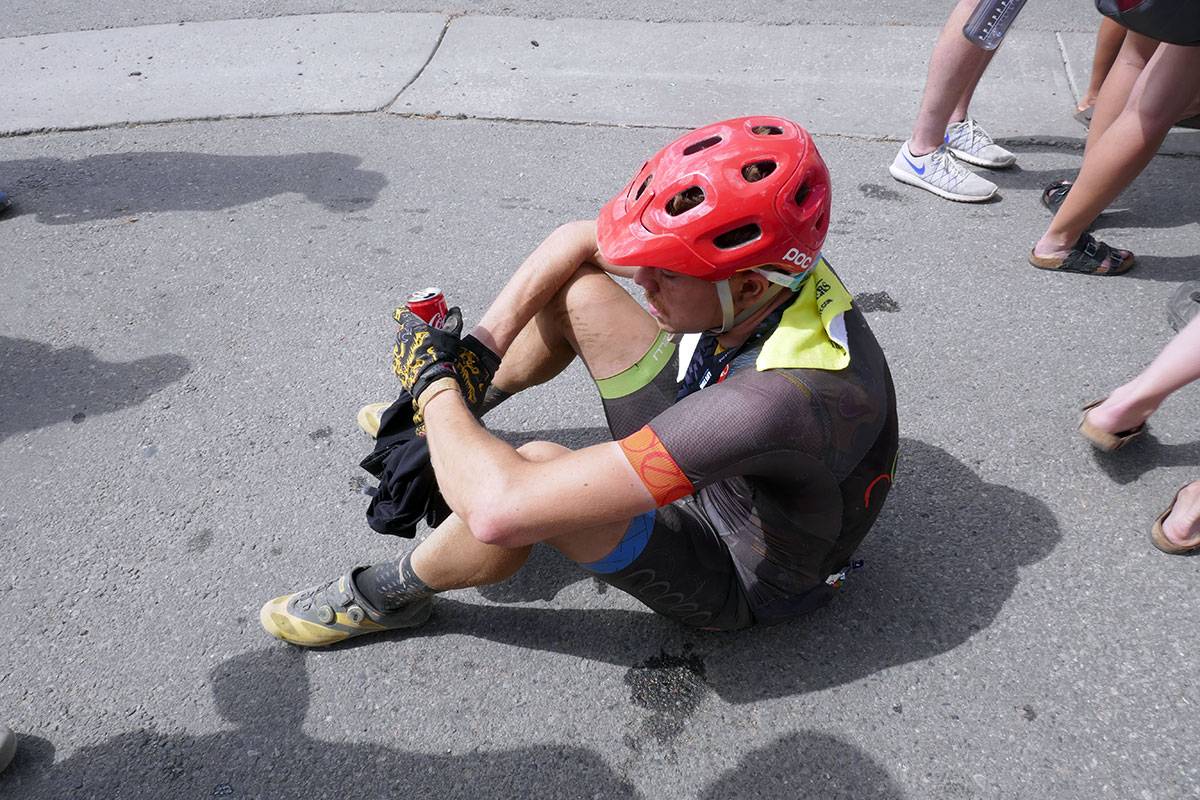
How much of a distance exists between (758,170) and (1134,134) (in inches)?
84.7

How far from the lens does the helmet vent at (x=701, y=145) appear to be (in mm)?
1786

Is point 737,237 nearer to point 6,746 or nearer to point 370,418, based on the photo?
point 370,418

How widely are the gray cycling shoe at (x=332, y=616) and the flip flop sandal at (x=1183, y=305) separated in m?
2.86

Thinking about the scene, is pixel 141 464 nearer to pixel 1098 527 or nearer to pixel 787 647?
pixel 787 647

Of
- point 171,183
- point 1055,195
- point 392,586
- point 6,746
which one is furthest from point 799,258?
point 171,183

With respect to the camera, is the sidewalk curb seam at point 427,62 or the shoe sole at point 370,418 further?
the sidewalk curb seam at point 427,62

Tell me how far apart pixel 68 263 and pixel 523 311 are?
2734 millimetres

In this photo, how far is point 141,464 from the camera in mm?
2850

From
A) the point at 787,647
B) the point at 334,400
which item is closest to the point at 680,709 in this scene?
the point at 787,647

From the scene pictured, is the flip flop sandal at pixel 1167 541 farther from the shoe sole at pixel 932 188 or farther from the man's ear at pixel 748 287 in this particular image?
the shoe sole at pixel 932 188

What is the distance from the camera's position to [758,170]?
5.59ft

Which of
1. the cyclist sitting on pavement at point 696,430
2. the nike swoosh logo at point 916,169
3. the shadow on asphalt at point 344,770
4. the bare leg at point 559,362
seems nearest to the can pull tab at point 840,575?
the cyclist sitting on pavement at point 696,430

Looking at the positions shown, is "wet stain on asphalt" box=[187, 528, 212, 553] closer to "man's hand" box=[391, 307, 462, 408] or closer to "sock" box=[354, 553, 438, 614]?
"sock" box=[354, 553, 438, 614]

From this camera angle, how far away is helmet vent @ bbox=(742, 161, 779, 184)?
1692mm
